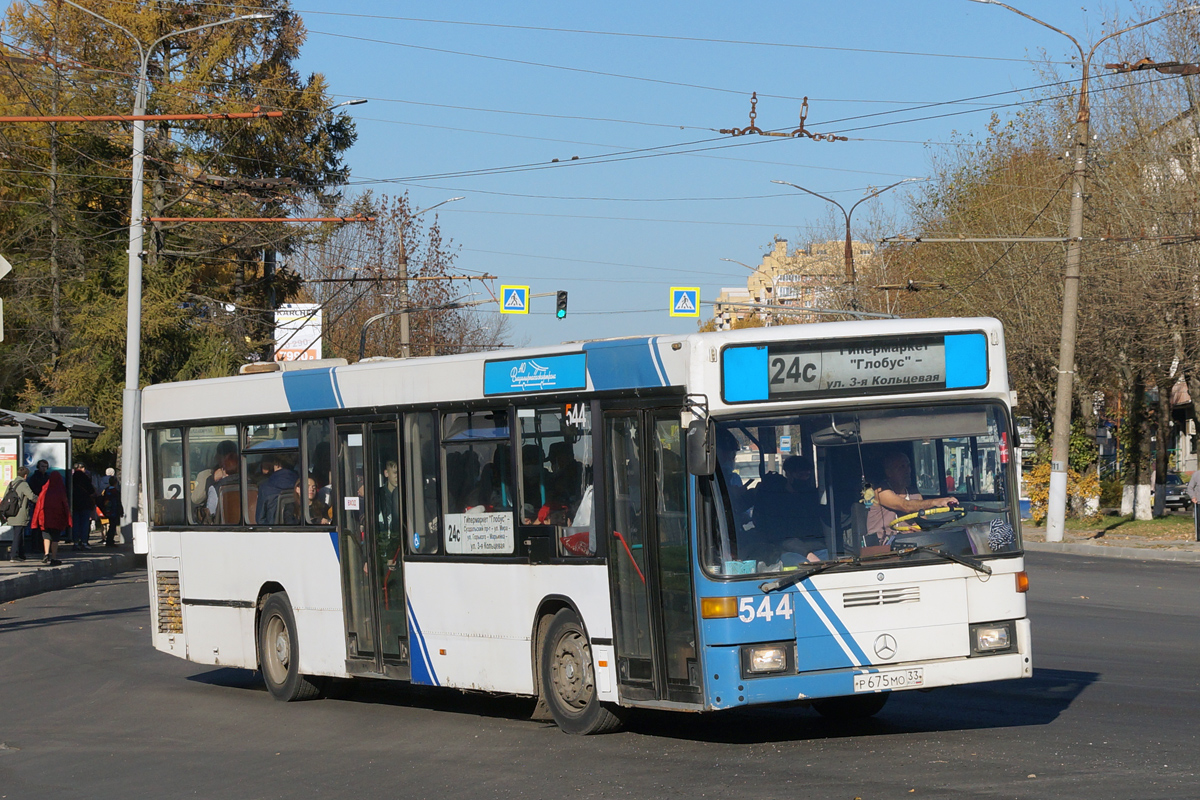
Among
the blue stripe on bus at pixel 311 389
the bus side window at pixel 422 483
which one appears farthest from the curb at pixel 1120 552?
the bus side window at pixel 422 483

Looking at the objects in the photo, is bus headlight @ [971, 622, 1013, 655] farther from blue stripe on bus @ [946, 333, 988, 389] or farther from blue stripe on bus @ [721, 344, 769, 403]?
blue stripe on bus @ [721, 344, 769, 403]

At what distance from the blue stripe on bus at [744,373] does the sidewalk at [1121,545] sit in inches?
798

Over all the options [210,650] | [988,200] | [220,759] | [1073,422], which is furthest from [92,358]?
[220,759]

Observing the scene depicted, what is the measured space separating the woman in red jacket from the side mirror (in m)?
20.6

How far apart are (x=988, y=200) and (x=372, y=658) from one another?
31.8 meters

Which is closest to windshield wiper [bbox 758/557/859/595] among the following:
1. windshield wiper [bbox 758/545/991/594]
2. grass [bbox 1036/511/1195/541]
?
windshield wiper [bbox 758/545/991/594]

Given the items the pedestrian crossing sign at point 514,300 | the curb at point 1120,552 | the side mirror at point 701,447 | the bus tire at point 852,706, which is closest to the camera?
the side mirror at point 701,447

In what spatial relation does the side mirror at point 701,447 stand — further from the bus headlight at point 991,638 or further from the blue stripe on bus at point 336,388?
the blue stripe on bus at point 336,388

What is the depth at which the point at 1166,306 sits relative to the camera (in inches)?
1305

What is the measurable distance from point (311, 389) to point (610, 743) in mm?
4372

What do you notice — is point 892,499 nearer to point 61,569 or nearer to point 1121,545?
point 61,569

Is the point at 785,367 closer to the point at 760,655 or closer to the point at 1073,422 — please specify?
the point at 760,655

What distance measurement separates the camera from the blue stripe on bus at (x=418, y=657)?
11023mm

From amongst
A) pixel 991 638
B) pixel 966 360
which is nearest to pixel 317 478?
pixel 966 360
